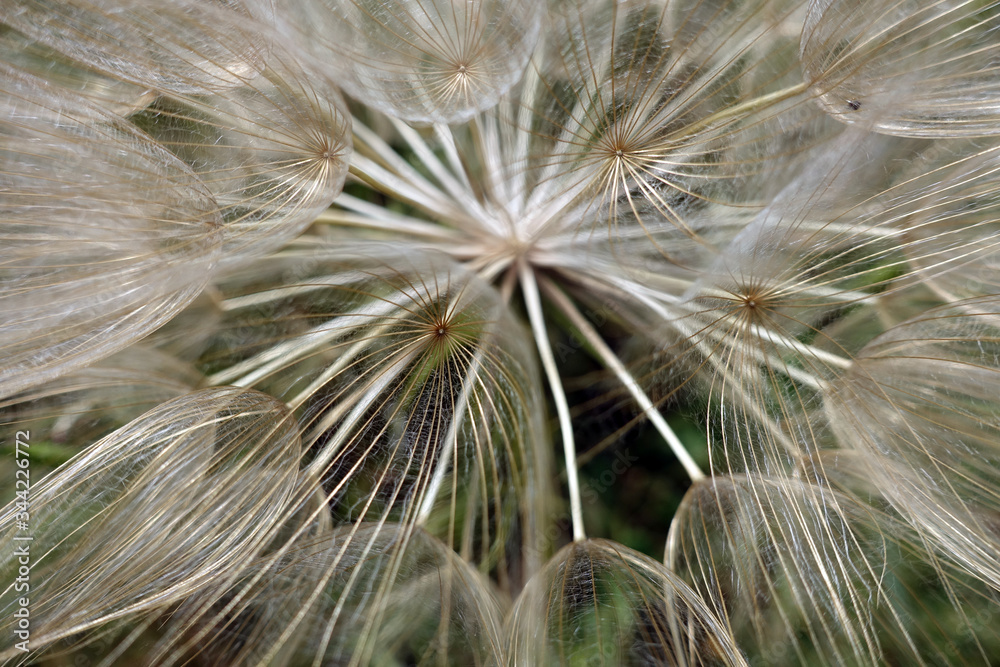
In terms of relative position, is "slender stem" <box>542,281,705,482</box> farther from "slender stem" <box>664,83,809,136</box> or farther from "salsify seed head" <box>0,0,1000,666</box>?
"slender stem" <box>664,83,809,136</box>

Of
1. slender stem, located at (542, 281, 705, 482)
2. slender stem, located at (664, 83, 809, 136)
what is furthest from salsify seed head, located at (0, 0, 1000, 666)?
slender stem, located at (542, 281, 705, 482)

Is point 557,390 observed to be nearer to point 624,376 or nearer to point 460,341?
point 624,376

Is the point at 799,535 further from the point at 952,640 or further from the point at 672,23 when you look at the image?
the point at 672,23

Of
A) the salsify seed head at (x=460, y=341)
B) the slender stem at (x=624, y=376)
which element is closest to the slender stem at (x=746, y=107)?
the salsify seed head at (x=460, y=341)

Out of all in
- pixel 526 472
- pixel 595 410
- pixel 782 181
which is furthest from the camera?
pixel 595 410

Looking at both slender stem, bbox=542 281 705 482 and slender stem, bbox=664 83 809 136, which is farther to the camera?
slender stem, bbox=542 281 705 482

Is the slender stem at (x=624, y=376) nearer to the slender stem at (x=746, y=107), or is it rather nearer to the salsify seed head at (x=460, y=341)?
the salsify seed head at (x=460, y=341)

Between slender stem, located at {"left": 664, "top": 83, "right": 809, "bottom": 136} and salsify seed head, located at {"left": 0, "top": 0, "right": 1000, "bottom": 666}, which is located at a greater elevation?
slender stem, located at {"left": 664, "top": 83, "right": 809, "bottom": 136}

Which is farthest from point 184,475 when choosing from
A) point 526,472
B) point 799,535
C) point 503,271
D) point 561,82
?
point 799,535
